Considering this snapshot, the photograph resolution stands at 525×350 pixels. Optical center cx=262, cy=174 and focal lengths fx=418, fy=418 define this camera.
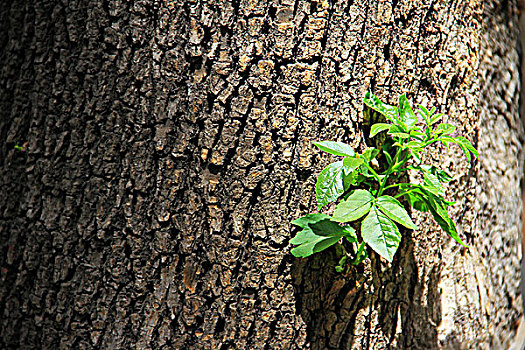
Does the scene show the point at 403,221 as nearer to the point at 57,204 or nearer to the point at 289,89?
the point at 289,89

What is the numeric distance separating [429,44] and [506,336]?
1.13m

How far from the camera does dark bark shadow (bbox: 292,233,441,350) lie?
3.43 feet

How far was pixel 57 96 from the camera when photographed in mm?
1088

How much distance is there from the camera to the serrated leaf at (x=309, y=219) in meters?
0.99

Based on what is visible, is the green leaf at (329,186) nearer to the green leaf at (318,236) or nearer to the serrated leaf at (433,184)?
the green leaf at (318,236)

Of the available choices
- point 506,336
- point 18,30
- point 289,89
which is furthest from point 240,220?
point 506,336

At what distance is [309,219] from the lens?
1.00m

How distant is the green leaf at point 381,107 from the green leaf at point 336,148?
0.39 ft

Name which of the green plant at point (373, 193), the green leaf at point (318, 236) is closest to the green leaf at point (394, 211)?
the green plant at point (373, 193)

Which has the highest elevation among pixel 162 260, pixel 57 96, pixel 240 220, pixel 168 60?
pixel 168 60

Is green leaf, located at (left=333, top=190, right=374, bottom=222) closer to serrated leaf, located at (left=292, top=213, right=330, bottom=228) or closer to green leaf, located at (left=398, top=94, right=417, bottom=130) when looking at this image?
serrated leaf, located at (left=292, top=213, right=330, bottom=228)

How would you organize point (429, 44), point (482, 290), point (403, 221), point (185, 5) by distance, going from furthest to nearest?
point (482, 290) < point (429, 44) < point (185, 5) < point (403, 221)

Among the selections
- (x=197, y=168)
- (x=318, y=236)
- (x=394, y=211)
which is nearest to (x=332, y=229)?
(x=318, y=236)

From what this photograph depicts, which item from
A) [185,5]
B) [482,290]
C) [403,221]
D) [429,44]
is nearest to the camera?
[403,221]
